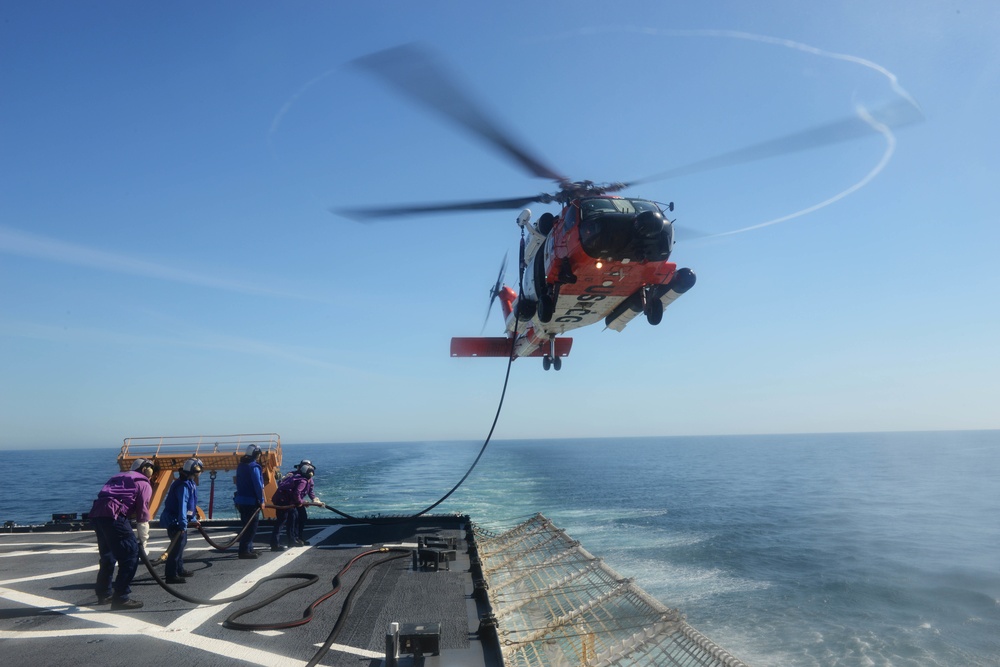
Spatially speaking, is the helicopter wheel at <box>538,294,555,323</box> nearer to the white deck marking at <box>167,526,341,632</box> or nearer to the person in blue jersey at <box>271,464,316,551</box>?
the person in blue jersey at <box>271,464,316,551</box>

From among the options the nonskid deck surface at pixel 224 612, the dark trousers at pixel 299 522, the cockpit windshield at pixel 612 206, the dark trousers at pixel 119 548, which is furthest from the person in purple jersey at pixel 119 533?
the cockpit windshield at pixel 612 206

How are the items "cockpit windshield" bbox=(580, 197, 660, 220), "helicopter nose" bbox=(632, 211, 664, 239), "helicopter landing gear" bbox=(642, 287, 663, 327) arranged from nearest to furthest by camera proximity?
"helicopter nose" bbox=(632, 211, 664, 239), "cockpit windshield" bbox=(580, 197, 660, 220), "helicopter landing gear" bbox=(642, 287, 663, 327)

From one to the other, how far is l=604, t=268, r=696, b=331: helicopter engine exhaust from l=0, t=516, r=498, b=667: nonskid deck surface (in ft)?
23.2

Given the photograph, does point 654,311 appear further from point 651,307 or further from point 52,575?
point 52,575

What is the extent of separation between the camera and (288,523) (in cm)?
1107

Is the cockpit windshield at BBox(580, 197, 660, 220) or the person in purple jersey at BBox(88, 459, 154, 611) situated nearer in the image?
the person in purple jersey at BBox(88, 459, 154, 611)

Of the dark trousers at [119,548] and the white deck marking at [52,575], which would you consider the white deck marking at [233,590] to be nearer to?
the dark trousers at [119,548]

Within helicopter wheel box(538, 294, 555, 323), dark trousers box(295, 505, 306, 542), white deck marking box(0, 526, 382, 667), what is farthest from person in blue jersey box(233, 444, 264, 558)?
helicopter wheel box(538, 294, 555, 323)

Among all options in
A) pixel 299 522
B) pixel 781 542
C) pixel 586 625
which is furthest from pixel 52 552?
pixel 781 542

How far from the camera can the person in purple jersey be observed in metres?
7.02

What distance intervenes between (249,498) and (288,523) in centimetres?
135

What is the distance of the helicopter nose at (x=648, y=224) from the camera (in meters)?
10.3

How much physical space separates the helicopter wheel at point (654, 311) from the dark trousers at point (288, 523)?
918cm

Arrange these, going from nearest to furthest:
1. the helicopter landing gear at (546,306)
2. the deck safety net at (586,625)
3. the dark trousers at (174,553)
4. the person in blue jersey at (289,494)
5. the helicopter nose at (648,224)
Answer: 1. the dark trousers at (174,553)
2. the deck safety net at (586,625)
3. the helicopter nose at (648,224)
4. the person in blue jersey at (289,494)
5. the helicopter landing gear at (546,306)
